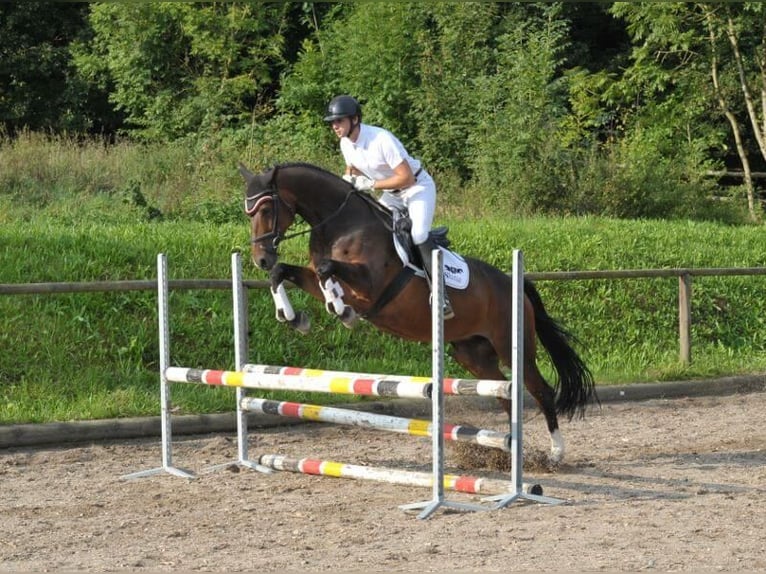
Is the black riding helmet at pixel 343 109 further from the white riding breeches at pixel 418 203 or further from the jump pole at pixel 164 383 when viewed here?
the jump pole at pixel 164 383

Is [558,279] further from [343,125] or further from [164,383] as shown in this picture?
[164,383]

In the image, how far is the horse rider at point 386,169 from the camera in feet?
22.4

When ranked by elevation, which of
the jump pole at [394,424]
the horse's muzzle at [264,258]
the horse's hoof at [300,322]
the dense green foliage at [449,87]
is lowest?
the jump pole at [394,424]

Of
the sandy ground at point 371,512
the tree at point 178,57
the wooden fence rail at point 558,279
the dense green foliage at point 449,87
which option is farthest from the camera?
the tree at point 178,57

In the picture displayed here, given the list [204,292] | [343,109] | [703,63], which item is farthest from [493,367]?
[703,63]

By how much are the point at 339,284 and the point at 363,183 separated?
75 centimetres

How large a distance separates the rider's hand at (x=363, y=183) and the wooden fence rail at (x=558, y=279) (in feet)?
7.62

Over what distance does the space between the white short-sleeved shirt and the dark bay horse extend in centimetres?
16

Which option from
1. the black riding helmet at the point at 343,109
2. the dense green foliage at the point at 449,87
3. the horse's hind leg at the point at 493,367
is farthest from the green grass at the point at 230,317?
the black riding helmet at the point at 343,109

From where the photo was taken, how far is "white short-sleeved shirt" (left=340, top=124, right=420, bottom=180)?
6879 mm

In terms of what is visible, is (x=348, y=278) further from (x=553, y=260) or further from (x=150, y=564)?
(x=553, y=260)

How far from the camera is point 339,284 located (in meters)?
6.62

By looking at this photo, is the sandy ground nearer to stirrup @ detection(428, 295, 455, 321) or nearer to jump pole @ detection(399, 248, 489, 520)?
jump pole @ detection(399, 248, 489, 520)

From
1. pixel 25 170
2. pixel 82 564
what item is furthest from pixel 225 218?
pixel 82 564
